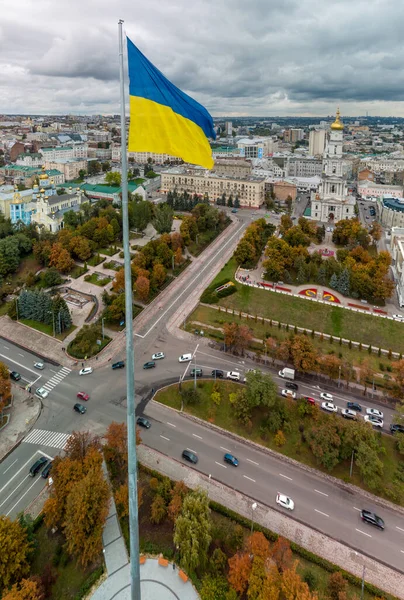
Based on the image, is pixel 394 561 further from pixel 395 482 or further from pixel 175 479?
pixel 175 479

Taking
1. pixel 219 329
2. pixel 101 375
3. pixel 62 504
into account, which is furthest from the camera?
pixel 219 329

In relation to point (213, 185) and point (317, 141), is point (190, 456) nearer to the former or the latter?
point (213, 185)

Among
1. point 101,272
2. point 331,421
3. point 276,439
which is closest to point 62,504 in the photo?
point 276,439

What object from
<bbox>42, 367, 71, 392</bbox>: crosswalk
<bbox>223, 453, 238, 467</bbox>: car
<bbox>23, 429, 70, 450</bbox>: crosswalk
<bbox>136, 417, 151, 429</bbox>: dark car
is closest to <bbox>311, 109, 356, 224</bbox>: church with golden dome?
<bbox>42, 367, 71, 392</bbox>: crosswalk

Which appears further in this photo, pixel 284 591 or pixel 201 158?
pixel 284 591

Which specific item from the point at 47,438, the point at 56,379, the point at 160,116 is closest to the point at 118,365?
the point at 56,379
